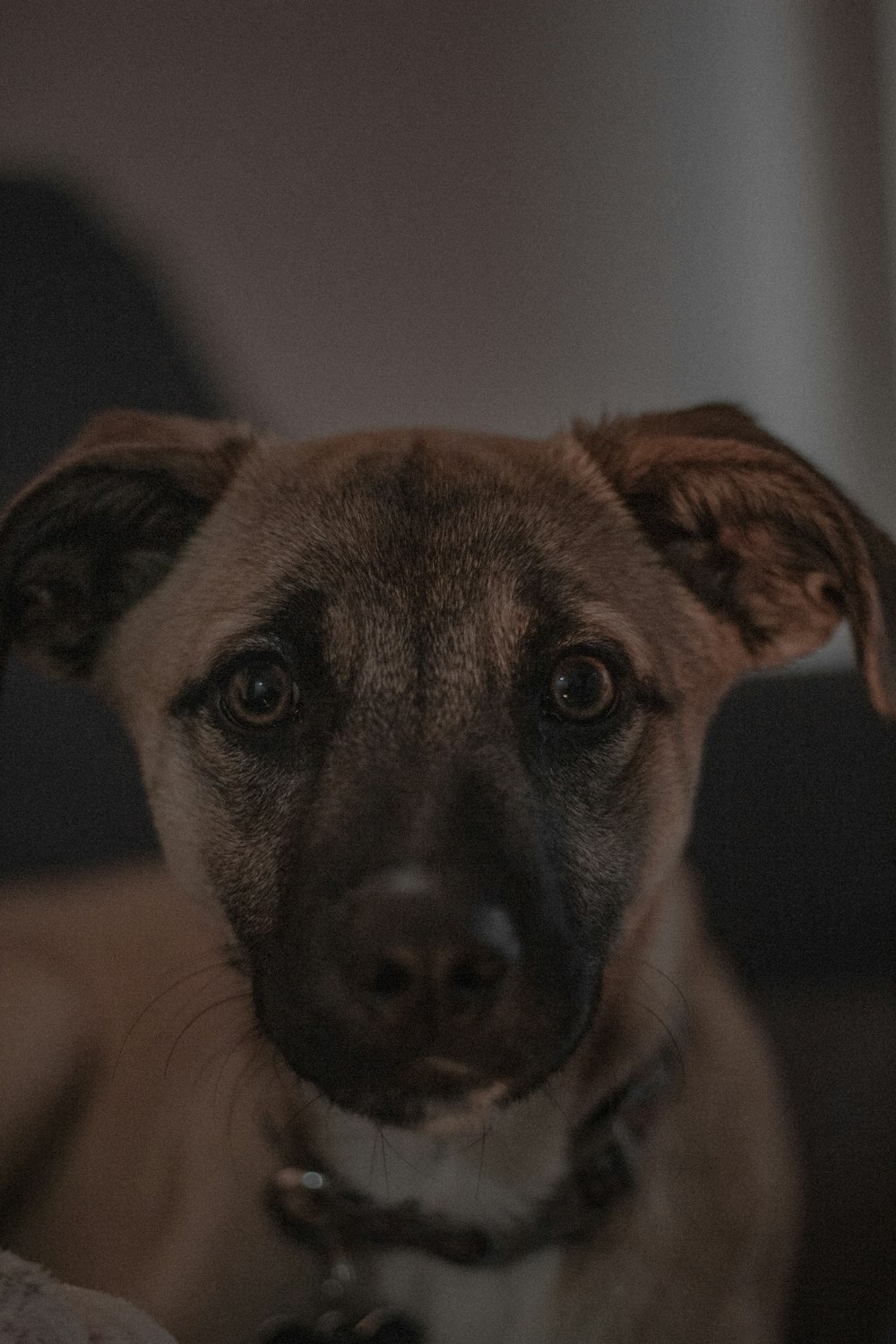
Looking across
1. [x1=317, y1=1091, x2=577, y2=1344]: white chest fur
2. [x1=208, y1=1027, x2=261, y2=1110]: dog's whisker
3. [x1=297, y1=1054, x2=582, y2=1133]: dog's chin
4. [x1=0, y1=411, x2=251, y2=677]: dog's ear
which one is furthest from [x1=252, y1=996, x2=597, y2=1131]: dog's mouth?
[x1=0, y1=411, x2=251, y2=677]: dog's ear

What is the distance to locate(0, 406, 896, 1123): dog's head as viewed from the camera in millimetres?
1055

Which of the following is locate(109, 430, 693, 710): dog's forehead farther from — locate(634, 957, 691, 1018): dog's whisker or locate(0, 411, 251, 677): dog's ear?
locate(634, 957, 691, 1018): dog's whisker

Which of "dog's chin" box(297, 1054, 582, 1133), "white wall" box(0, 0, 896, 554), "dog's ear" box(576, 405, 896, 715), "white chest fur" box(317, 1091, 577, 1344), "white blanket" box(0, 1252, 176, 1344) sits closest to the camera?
"white blanket" box(0, 1252, 176, 1344)

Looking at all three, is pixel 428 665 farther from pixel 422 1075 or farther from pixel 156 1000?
pixel 156 1000

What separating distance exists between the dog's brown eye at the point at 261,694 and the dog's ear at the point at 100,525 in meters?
0.30

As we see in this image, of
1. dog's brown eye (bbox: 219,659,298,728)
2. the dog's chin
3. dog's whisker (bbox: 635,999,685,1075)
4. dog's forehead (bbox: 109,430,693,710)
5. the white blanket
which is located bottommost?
dog's whisker (bbox: 635,999,685,1075)

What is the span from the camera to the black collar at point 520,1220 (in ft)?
4.56

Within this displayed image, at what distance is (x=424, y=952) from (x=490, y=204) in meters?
1.31

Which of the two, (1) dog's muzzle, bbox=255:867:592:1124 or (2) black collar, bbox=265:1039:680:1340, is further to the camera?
(2) black collar, bbox=265:1039:680:1340

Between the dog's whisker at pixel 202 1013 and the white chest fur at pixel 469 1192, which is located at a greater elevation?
the dog's whisker at pixel 202 1013

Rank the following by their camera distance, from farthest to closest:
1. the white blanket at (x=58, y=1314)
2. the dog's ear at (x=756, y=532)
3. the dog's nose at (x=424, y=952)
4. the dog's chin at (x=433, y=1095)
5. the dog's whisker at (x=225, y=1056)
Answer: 1. the dog's whisker at (x=225, y=1056)
2. the dog's ear at (x=756, y=532)
3. the dog's chin at (x=433, y=1095)
4. the dog's nose at (x=424, y=952)
5. the white blanket at (x=58, y=1314)

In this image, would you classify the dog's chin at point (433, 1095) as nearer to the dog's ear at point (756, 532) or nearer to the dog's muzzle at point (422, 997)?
the dog's muzzle at point (422, 997)

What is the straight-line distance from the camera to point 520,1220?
1416 mm

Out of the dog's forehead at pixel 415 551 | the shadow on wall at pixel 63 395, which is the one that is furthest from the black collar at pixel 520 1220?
the shadow on wall at pixel 63 395
